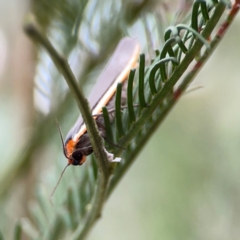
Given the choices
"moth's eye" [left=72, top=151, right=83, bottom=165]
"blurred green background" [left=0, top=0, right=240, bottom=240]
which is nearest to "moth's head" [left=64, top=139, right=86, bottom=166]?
"moth's eye" [left=72, top=151, right=83, bottom=165]

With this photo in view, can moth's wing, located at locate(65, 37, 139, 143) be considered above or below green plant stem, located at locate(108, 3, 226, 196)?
below

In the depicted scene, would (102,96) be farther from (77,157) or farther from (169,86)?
(169,86)

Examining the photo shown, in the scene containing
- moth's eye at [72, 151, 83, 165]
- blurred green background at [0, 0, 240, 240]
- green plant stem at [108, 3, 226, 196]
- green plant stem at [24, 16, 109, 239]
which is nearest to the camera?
green plant stem at [24, 16, 109, 239]

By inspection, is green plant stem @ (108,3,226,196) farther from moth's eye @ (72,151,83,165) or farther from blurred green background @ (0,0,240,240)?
blurred green background @ (0,0,240,240)

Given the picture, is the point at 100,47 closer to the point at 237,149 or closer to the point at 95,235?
the point at 237,149

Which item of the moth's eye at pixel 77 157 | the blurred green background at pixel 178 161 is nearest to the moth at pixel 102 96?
the moth's eye at pixel 77 157

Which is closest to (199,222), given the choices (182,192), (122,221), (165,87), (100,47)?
(182,192)

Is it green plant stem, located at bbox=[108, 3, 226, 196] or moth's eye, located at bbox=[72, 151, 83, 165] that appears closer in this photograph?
green plant stem, located at bbox=[108, 3, 226, 196]
